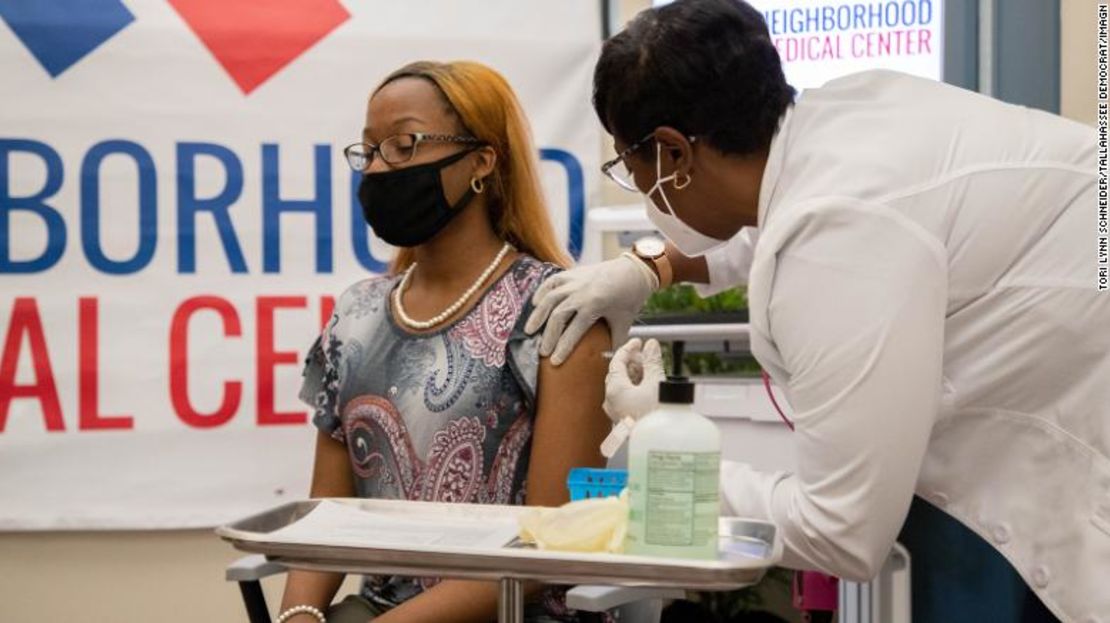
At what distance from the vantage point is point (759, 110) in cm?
130

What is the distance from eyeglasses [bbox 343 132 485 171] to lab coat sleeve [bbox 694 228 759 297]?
15.1 inches

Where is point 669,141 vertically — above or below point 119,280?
above

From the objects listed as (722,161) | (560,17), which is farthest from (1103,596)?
(560,17)

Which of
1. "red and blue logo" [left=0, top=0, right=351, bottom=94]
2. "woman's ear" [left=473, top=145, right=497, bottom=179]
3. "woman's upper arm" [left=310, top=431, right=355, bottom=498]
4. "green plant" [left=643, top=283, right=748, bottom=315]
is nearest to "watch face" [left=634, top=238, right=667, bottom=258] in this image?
"woman's ear" [left=473, top=145, right=497, bottom=179]

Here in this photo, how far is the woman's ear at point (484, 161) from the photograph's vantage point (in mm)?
1822

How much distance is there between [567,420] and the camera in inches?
65.6

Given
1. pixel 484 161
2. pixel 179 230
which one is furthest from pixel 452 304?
pixel 179 230

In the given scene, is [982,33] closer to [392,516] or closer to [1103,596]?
[1103,596]

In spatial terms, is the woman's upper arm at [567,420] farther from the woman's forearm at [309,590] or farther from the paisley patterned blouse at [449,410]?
the woman's forearm at [309,590]

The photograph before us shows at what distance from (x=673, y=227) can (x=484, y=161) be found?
0.40 meters

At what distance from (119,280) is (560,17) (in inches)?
44.1

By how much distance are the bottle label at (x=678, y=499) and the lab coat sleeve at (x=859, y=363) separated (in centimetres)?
14

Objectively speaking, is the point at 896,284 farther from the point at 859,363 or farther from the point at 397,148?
the point at 397,148

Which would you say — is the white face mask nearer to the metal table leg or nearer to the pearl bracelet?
the metal table leg
